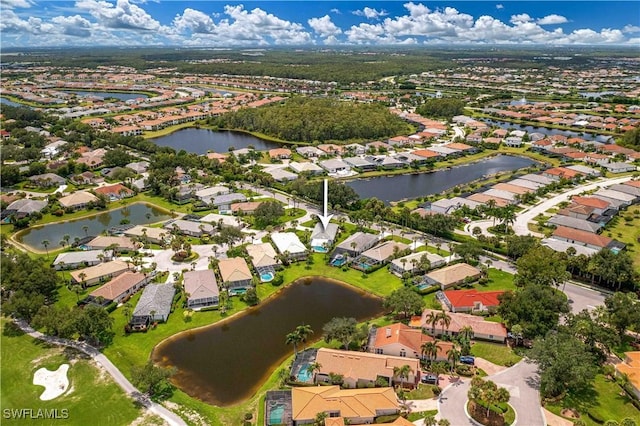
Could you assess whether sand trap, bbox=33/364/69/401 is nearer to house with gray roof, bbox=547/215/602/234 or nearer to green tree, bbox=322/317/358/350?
green tree, bbox=322/317/358/350

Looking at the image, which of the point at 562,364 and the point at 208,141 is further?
the point at 208,141

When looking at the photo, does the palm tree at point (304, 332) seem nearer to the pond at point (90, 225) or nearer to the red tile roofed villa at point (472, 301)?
the red tile roofed villa at point (472, 301)

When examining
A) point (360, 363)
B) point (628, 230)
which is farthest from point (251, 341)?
point (628, 230)

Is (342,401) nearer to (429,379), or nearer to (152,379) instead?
(429,379)

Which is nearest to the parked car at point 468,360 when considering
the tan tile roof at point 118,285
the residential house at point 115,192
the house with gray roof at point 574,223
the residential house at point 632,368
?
the residential house at point 632,368

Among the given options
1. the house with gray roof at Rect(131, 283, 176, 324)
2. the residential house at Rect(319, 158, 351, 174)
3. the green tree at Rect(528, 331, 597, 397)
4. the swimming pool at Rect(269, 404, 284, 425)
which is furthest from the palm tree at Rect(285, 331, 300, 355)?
the residential house at Rect(319, 158, 351, 174)
